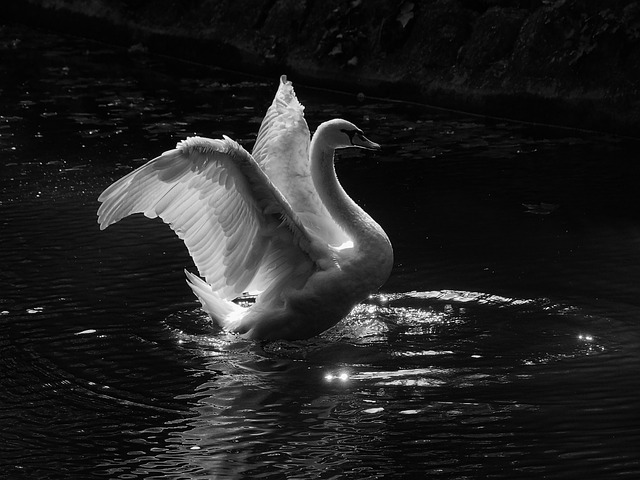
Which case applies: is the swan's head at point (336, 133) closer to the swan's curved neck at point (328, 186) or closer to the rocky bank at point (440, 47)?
the swan's curved neck at point (328, 186)

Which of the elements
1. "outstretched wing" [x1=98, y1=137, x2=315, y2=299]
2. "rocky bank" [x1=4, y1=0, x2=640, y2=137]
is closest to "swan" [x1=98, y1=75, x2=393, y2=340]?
"outstretched wing" [x1=98, y1=137, x2=315, y2=299]

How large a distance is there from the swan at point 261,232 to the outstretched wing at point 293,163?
0.02 meters

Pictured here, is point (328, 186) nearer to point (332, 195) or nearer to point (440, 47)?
point (332, 195)

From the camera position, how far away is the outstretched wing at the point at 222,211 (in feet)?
21.9

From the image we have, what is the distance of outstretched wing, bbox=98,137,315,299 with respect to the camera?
6684 millimetres

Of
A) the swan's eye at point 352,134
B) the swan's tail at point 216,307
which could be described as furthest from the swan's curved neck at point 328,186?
the swan's tail at point 216,307

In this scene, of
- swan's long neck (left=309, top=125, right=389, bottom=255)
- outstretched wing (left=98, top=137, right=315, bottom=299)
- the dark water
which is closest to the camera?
the dark water

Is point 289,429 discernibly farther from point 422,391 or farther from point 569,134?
point 569,134

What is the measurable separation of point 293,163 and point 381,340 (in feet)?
5.02

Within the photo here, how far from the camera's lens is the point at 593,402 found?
6102mm

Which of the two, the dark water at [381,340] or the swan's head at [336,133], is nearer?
the dark water at [381,340]

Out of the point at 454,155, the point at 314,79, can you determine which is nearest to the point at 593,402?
the point at 454,155

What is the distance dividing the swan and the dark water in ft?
0.77

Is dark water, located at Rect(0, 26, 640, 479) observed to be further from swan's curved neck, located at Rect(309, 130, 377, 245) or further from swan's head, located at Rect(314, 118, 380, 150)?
swan's head, located at Rect(314, 118, 380, 150)
